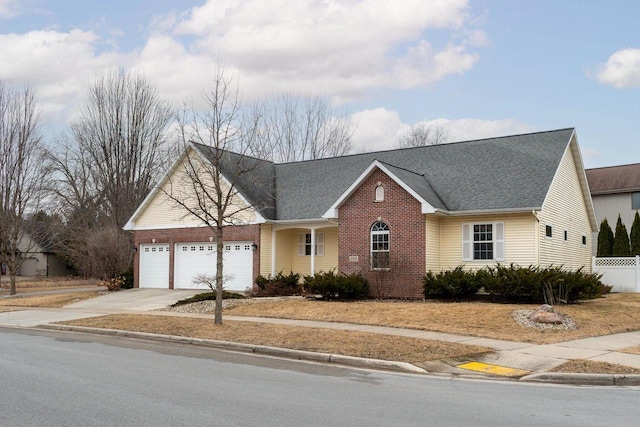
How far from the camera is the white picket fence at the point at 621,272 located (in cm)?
2631

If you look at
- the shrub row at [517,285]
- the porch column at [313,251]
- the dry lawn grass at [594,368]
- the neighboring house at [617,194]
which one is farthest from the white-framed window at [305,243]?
the neighboring house at [617,194]

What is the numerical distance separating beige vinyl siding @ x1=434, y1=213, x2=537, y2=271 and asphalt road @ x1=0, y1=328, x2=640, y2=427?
12.7m

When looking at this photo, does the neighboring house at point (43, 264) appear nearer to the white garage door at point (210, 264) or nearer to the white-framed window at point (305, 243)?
the white garage door at point (210, 264)

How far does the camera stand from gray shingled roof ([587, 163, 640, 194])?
4375 cm

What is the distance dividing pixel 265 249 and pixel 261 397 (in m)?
20.0

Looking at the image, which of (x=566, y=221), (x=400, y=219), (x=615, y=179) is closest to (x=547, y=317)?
(x=400, y=219)

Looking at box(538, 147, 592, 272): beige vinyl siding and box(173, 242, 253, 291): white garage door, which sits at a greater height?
box(538, 147, 592, 272): beige vinyl siding

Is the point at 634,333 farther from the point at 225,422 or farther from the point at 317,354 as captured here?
the point at 225,422

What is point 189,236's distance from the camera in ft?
101

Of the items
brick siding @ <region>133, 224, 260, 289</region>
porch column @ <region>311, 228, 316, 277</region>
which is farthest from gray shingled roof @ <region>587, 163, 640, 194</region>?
brick siding @ <region>133, 224, 260, 289</region>

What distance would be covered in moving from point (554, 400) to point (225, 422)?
16.0 ft

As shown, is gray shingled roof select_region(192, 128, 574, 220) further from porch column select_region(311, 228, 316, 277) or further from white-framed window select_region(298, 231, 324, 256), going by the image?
white-framed window select_region(298, 231, 324, 256)

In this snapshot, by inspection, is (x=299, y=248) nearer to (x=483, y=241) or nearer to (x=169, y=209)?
(x=169, y=209)

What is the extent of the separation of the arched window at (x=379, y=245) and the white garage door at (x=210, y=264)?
7.17 metres
